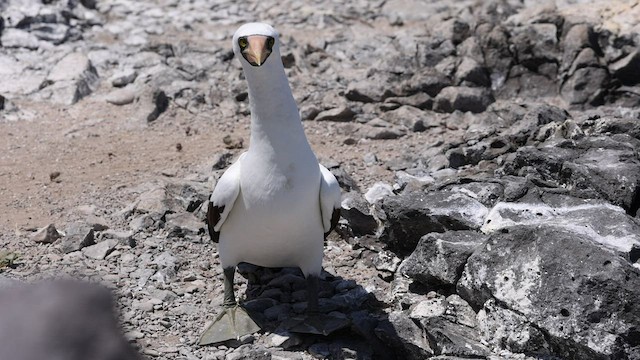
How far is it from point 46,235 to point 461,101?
18.7 ft

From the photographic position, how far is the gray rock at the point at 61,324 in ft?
6.97

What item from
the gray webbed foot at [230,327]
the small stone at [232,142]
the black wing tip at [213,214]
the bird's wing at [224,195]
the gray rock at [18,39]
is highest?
the gray rock at [18,39]

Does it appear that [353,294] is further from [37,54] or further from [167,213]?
[37,54]

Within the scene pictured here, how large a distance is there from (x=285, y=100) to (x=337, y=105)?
17.5 ft

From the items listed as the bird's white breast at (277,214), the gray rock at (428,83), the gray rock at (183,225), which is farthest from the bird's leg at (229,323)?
the gray rock at (428,83)

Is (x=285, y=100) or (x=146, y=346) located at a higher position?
(x=285, y=100)

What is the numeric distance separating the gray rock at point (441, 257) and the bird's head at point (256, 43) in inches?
70.3

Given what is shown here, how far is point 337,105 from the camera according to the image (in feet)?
36.6

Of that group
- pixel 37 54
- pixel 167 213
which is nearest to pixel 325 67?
pixel 37 54

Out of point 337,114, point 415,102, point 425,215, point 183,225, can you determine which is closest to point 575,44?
point 415,102

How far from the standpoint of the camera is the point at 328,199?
611cm

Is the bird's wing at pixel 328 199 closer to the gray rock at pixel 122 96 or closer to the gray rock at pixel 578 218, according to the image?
the gray rock at pixel 578 218

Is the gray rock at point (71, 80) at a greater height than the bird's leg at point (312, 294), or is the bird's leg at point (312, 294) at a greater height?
the gray rock at point (71, 80)

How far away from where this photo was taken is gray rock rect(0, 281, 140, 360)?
2.12m
